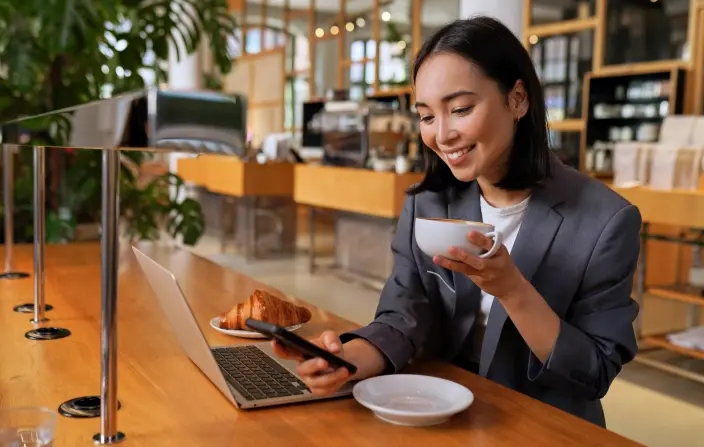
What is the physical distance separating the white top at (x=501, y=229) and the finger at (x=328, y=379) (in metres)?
0.44

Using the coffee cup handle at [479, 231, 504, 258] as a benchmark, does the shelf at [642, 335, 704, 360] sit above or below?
below

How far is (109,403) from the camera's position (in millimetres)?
833

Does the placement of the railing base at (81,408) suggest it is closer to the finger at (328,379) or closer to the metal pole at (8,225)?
the finger at (328,379)

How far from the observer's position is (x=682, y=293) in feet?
12.1

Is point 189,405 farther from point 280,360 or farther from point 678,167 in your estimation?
point 678,167

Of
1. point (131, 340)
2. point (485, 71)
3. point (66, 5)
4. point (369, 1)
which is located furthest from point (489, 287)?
point (369, 1)

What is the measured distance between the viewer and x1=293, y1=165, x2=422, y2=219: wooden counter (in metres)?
5.30

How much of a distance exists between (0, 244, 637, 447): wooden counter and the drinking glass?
0.04m

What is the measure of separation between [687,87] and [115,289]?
630 centimetres

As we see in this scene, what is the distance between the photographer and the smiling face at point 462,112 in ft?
3.85

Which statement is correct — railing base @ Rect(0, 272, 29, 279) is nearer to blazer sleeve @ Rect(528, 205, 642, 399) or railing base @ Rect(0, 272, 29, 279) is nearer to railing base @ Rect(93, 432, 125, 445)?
railing base @ Rect(93, 432, 125, 445)

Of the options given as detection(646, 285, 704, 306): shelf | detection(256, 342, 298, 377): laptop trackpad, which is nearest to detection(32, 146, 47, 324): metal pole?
detection(256, 342, 298, 377): laptop trackpad

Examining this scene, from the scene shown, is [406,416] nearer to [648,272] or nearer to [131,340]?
[131,340]

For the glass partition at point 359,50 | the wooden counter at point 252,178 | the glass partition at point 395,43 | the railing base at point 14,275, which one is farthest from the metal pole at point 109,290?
the glass partition at point 359,50
